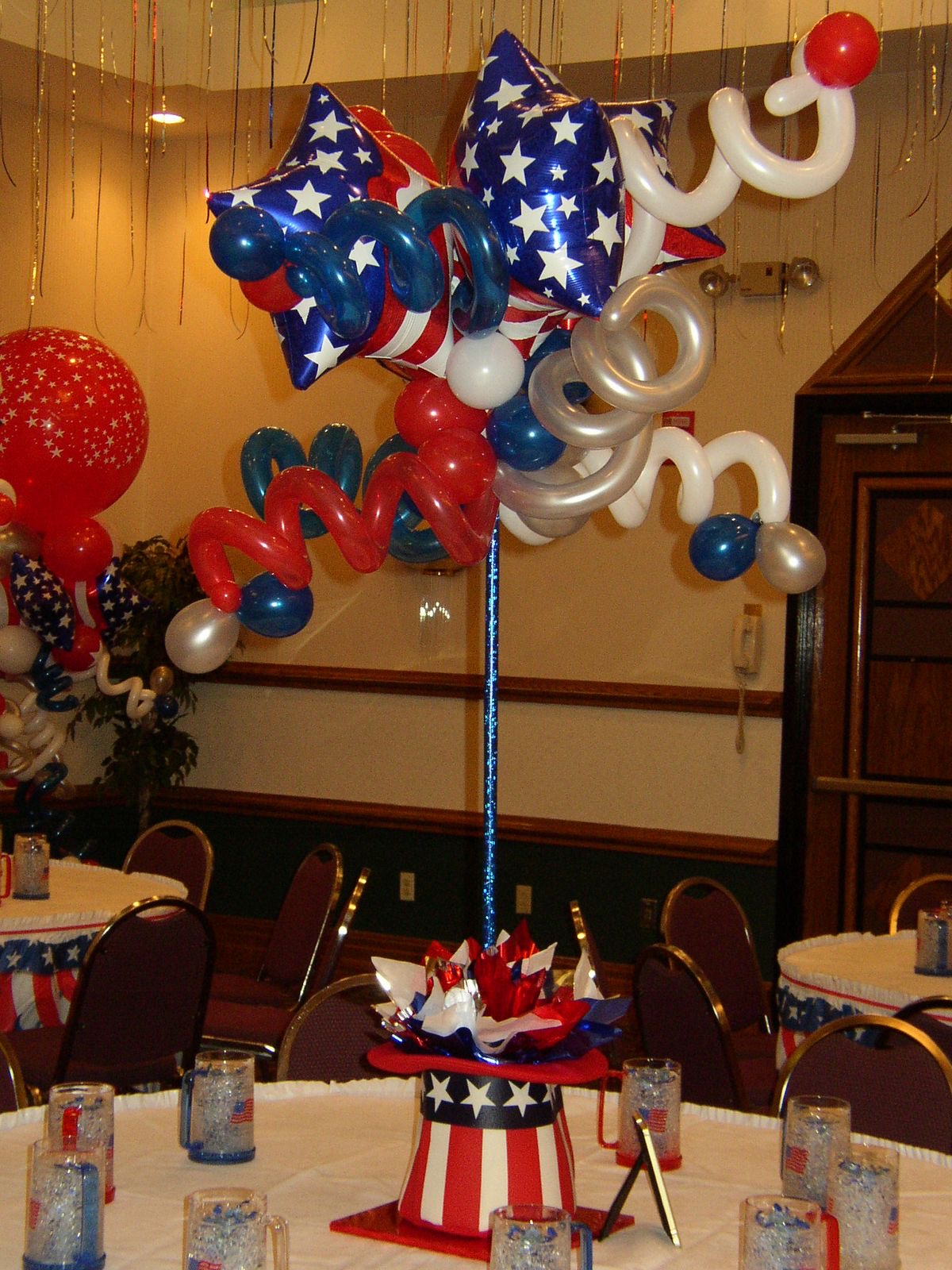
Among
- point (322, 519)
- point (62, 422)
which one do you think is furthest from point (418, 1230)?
point (62, 422)

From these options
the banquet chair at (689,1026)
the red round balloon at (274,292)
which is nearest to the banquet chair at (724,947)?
the banquet chair at (689,1026)

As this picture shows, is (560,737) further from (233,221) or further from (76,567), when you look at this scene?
(233,221)

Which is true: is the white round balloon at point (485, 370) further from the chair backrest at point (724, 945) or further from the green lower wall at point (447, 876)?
the green lower wall at point (447, 876)

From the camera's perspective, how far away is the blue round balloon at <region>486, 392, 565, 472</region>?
2369mm

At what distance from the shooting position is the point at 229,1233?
1.66 m

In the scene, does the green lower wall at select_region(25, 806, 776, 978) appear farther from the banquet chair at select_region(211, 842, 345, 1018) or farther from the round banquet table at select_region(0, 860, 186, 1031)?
the round banquet table at select_region(0, 860, 186, 1031)

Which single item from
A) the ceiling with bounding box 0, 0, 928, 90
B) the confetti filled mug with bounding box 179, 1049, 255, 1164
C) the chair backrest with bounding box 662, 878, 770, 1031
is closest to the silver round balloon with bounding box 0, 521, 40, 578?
the ceiling with bounding box 0, 0, 928, 90

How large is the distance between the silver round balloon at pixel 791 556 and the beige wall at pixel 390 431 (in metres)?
3.77

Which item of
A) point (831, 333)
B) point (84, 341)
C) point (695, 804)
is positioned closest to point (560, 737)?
point (695, 804)

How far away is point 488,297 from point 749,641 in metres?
4.16

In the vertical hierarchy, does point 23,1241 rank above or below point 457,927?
above

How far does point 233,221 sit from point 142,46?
178 inches

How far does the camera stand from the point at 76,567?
509 centimetres

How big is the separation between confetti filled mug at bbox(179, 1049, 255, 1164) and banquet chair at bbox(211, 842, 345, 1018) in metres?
2.40
